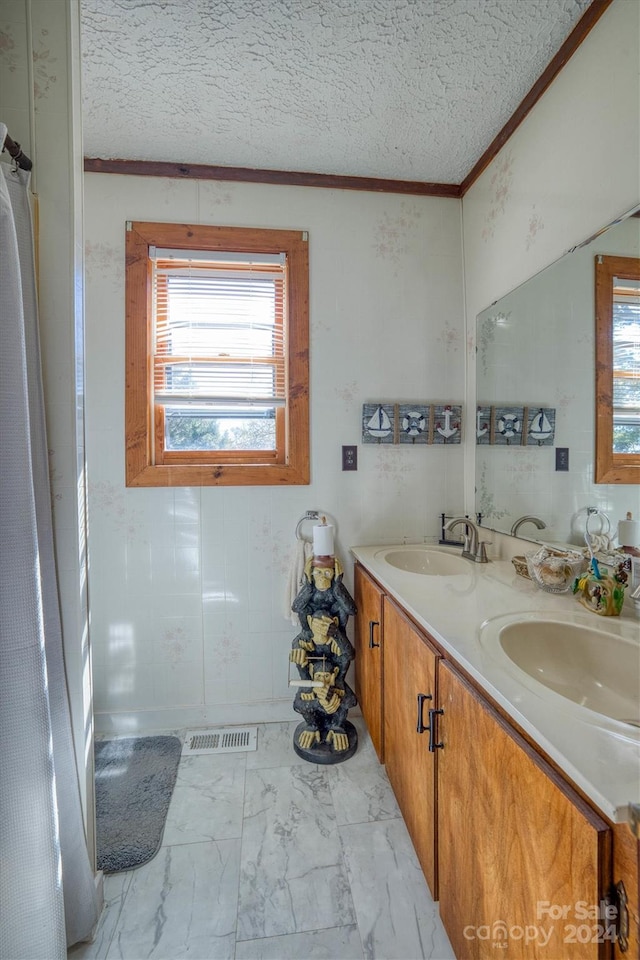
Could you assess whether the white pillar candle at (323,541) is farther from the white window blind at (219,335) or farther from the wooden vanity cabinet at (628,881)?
the wooden vanity cabinet at (628,881)

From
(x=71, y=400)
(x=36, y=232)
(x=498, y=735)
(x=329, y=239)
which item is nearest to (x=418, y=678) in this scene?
(x=498, y=735)

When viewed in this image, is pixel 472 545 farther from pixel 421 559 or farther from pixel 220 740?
pixel 220 740

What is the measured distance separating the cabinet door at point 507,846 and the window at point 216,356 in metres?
1.26

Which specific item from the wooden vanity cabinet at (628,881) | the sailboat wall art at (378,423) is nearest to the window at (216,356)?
the sailboat wall art at (378,423)

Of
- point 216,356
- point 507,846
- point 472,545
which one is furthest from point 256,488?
point 507,846

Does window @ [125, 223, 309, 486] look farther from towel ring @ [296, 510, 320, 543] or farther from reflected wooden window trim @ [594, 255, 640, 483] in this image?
reflected wooden window trim @ [594, 255, 640, 483]

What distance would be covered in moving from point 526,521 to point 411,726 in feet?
2.82

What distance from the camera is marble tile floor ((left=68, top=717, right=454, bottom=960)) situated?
104 cm

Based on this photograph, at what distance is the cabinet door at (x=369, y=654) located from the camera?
1.55 meters

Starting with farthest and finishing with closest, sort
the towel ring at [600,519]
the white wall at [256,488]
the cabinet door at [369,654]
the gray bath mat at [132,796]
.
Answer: the white wall at [256,488], the cabinet door at [369,654], the gray bath mat at [132,796], the towel ring at [600,519]

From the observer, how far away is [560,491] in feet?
4.54

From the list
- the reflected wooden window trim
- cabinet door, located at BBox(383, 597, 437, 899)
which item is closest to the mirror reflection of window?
the reflected wooden window trim

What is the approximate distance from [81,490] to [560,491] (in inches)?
58.7

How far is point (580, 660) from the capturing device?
3.28ft
